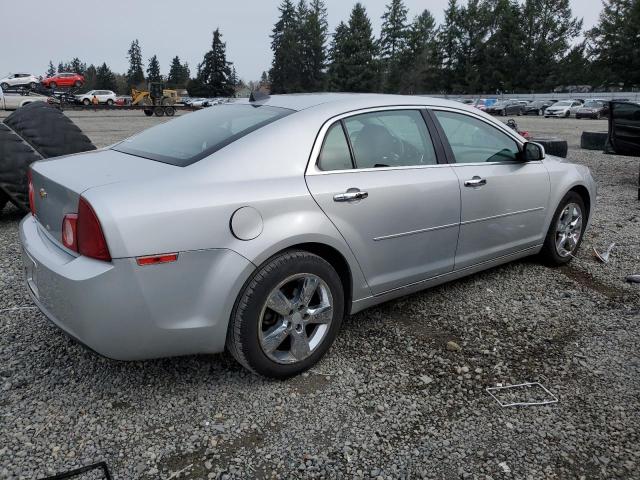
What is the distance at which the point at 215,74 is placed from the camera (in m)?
89.1

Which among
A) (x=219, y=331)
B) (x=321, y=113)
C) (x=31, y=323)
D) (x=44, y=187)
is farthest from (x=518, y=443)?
(x=31, y=323)

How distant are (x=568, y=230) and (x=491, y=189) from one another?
138 cm

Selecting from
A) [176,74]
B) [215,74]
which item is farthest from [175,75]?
[215,74]

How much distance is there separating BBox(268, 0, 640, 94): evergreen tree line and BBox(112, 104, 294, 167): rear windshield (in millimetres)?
75055

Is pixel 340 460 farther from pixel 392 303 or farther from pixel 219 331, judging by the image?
pixel 392 303

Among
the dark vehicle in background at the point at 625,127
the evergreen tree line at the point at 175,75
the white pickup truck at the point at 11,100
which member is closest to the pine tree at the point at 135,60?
the evergreen tree line at the point at 175,75

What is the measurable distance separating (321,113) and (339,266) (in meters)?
0.89

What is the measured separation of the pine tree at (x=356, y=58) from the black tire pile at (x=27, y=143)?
76279mm

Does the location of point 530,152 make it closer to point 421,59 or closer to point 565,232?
point 565,232

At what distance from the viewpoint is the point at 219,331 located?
→ 253cm

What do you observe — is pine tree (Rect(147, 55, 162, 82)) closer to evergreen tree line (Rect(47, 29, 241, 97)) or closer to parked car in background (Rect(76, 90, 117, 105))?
evergreen tree line (Rect(47, 29, 241, 97))

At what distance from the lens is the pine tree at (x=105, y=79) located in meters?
101

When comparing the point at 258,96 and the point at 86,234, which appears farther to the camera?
the point at 258,96

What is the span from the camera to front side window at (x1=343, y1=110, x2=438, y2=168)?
3.13 meters
